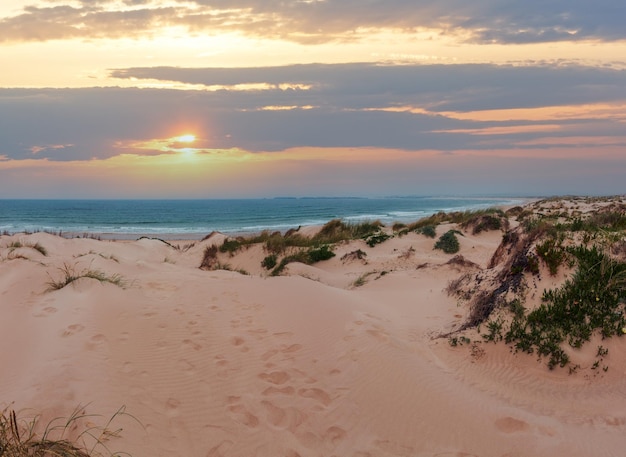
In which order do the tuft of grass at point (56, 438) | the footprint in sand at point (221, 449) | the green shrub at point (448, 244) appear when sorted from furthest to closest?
the green shrub at point (448, 244) < the footprint in sand at point (221, 449) < the tuft of grass at point (56, 438)

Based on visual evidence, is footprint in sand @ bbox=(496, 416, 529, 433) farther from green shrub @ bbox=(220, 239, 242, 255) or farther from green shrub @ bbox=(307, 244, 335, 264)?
green shrub @ bbox=(220, 239, 242, 255)

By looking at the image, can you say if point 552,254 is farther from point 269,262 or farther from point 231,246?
point 231,246

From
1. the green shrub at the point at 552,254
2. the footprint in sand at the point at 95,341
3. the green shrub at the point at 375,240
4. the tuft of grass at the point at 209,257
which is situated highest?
the green shrub at the point at 552,254

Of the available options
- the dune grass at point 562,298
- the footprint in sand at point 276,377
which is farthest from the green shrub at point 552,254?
the footprint in sand at point 276,377

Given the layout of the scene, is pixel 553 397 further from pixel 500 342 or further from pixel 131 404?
pixel 131 404

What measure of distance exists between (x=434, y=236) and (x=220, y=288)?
1130 cm

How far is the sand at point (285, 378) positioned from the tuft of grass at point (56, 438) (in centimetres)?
8

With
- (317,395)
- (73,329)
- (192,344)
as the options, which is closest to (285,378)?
(317,395)

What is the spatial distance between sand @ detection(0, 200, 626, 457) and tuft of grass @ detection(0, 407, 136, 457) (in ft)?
0.27

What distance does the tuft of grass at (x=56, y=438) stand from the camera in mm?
3145

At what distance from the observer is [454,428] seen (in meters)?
4.31

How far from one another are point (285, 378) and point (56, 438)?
230 centimetres

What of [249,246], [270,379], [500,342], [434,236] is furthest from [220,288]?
A: [434,236]

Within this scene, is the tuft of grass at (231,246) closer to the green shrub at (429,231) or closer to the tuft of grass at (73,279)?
the green shrub at (429,231)
